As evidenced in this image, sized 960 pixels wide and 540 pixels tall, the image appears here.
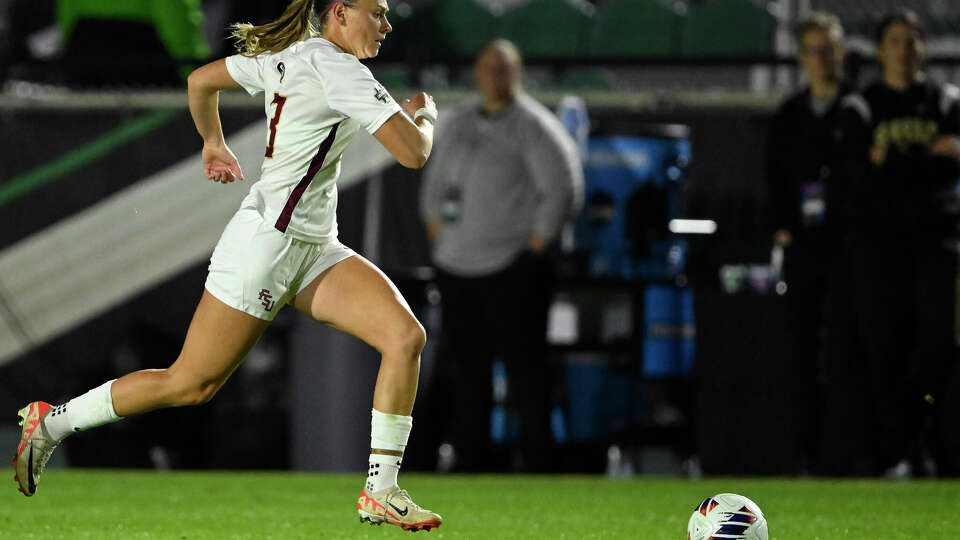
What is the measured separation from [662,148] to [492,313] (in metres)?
1.36

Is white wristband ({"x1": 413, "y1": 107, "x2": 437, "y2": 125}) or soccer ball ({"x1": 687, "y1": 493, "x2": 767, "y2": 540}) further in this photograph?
white wristband ({"x1": 413, "y1": 107, "x2": 437, "y2": 125})

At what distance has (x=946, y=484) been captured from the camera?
7965 millimetres

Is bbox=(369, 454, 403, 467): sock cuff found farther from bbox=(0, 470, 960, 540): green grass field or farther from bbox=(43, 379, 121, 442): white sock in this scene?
bbox=(43, 379, 121, 442): white sock

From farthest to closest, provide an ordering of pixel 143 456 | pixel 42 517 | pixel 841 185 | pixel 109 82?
pixel 109 82, pixel 143 456, pixel 841 185, pixel 42 517

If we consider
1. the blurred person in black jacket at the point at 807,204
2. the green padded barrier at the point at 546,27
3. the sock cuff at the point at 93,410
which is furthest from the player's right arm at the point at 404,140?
the green padded barrier at the point at 546,27

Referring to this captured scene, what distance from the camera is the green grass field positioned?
5.70m

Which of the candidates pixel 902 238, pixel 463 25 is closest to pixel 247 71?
pixel 902 238

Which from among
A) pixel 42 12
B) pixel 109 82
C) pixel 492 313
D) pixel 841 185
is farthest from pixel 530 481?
pixel 42 12

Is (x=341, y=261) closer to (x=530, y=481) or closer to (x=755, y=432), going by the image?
(x=530, y=481)

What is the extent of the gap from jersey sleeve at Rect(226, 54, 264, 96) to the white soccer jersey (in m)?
0.01

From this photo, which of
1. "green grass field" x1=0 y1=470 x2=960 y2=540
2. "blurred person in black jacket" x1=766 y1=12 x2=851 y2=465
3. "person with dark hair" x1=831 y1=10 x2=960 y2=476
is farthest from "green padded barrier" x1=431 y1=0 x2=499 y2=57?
"green grass field" x1=0 y1=470 x2=960 y2=540

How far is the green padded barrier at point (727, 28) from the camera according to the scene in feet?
35.9

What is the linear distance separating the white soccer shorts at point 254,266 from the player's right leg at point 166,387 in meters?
0.05

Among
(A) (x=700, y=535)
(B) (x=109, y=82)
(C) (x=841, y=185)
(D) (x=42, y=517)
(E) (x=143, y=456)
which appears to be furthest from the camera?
(B) (x=109, y=82)
